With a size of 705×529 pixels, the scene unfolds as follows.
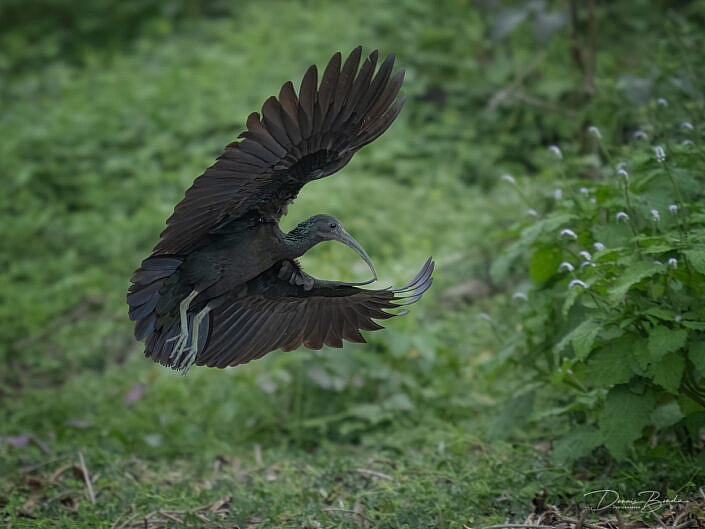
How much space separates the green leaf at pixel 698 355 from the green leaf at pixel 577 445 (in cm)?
47

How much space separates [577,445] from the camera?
289cm

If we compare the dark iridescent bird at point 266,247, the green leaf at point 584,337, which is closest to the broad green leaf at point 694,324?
the green leaf at point 584,337

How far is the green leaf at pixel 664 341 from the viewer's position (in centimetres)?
248

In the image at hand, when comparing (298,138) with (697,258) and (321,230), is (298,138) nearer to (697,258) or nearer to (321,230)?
(321,230)

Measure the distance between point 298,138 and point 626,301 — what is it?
3.98 ft

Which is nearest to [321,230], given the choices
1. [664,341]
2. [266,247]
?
[266,247]

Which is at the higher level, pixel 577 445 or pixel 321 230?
pixel 321 230

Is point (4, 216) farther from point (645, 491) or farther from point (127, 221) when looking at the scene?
point (645, 491)

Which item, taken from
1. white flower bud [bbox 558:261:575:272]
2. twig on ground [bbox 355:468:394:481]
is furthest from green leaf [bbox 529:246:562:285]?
twig on ground [bbox 355:468:394:481]

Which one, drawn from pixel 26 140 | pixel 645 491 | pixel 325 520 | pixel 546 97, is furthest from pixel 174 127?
pixel 645 491

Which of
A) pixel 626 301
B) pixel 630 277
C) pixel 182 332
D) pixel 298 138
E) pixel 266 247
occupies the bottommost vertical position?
pixel 182 332

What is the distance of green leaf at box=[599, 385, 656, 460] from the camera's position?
2.68m

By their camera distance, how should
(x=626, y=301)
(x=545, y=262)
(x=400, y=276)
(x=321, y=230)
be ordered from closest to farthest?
(x=626, y=301) < (x=321, y=230) < (x=545, y=262) < (x=400, y=276)
